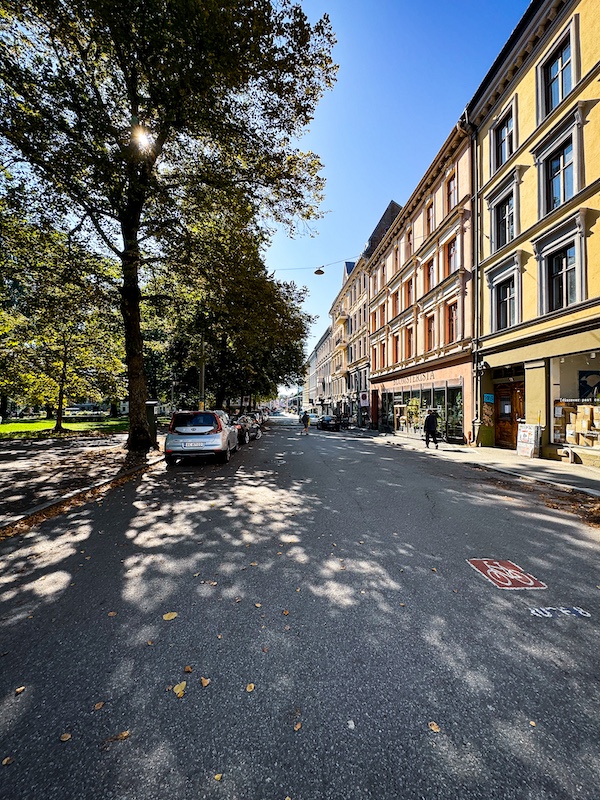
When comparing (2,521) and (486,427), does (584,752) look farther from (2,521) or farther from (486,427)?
(486,427)

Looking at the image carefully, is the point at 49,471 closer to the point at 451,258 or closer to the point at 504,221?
the point at 504,221

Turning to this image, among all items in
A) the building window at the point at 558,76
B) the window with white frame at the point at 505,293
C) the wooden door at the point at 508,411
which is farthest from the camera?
the wooden door at the point at 508,411

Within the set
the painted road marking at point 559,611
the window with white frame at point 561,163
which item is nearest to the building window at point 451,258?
the window with white frame at point 561,163

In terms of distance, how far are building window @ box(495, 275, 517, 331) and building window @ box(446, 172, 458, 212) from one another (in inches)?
259

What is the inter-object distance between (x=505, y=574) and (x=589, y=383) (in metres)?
11.1

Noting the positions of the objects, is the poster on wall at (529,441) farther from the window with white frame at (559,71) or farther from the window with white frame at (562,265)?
the window with white frame at (559,71)

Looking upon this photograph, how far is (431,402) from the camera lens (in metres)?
22.3

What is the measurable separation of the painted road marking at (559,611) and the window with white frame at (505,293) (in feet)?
46.4

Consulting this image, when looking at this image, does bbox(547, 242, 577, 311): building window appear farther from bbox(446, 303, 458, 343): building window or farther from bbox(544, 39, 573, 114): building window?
bbox(446, 303, 458, 343): building window

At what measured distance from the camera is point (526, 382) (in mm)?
14594

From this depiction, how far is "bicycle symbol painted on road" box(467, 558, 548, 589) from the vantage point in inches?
151

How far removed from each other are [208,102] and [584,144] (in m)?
11.9

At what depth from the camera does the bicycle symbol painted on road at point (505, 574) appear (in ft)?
12.6

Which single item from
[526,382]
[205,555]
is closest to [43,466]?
[205,555]
